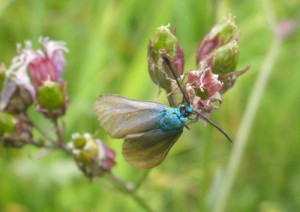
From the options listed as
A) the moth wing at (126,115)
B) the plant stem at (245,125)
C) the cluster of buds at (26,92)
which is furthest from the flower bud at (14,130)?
the plant stem at (245,125)

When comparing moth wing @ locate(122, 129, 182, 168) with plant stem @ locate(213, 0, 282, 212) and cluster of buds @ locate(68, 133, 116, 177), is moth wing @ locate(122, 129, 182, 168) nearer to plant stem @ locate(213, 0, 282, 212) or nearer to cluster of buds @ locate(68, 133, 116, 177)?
cluster of buds @ locate(68, 133, 116, 177)

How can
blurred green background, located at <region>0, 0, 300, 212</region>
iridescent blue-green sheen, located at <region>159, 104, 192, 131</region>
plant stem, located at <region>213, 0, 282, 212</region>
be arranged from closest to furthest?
iridescent blue-green sheen, located at <region>159, 104, 192, 131</region> → plant stem, located at <region>213, 0, 282, 212</region> → blurred green background, located at <region>0, 0, 300, 212</region>

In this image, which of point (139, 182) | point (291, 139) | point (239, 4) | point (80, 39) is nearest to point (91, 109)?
point (80, 39)

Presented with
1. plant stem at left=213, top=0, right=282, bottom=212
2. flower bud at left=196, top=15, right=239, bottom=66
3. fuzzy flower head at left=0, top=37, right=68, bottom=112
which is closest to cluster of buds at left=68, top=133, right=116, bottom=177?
fuzzy flower head at left=0, top=37, right=68, bottom=112

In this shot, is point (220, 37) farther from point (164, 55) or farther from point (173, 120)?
point (173, 120)

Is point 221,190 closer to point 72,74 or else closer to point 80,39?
point 72,74

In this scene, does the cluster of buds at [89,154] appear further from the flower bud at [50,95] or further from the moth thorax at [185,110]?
the moth thorax at [185,110]

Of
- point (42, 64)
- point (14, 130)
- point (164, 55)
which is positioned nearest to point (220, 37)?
point (164, 55)

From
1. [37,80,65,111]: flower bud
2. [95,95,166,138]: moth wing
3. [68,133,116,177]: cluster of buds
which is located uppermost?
[37,80,65,111]: flower bud
